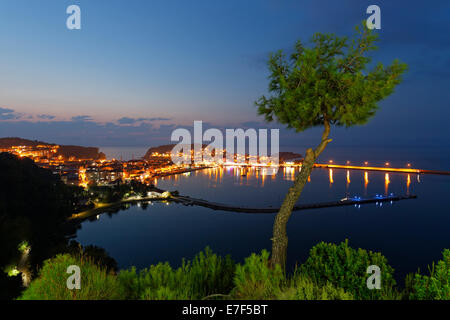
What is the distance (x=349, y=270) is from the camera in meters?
3.24

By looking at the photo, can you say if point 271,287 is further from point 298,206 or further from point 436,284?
point 298,206

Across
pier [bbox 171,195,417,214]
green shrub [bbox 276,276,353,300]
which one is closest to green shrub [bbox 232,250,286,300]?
green shrub [bbox 276,276,353,300]

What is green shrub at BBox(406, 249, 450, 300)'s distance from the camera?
259 centimetres

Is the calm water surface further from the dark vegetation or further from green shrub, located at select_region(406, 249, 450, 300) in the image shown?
green shrub, located at select_region(406, 249, 450, 300)

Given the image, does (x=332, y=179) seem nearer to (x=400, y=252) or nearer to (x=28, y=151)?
(x=400, y=252)

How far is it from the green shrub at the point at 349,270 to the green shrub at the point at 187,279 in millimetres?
1198

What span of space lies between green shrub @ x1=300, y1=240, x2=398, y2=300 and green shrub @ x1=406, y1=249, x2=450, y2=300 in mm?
271

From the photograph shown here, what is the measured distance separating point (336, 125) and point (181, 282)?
372cm

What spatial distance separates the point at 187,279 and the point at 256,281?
94 cm

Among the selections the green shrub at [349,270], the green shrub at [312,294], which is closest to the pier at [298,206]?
the green shrub at [349,270]

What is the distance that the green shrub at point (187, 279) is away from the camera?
3.20m

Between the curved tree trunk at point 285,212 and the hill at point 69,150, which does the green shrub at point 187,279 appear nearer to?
the curved tree trunk at point 285,212

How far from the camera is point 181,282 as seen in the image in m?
3.18

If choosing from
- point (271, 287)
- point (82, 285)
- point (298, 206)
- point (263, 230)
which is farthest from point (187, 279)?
point (298, 206)
